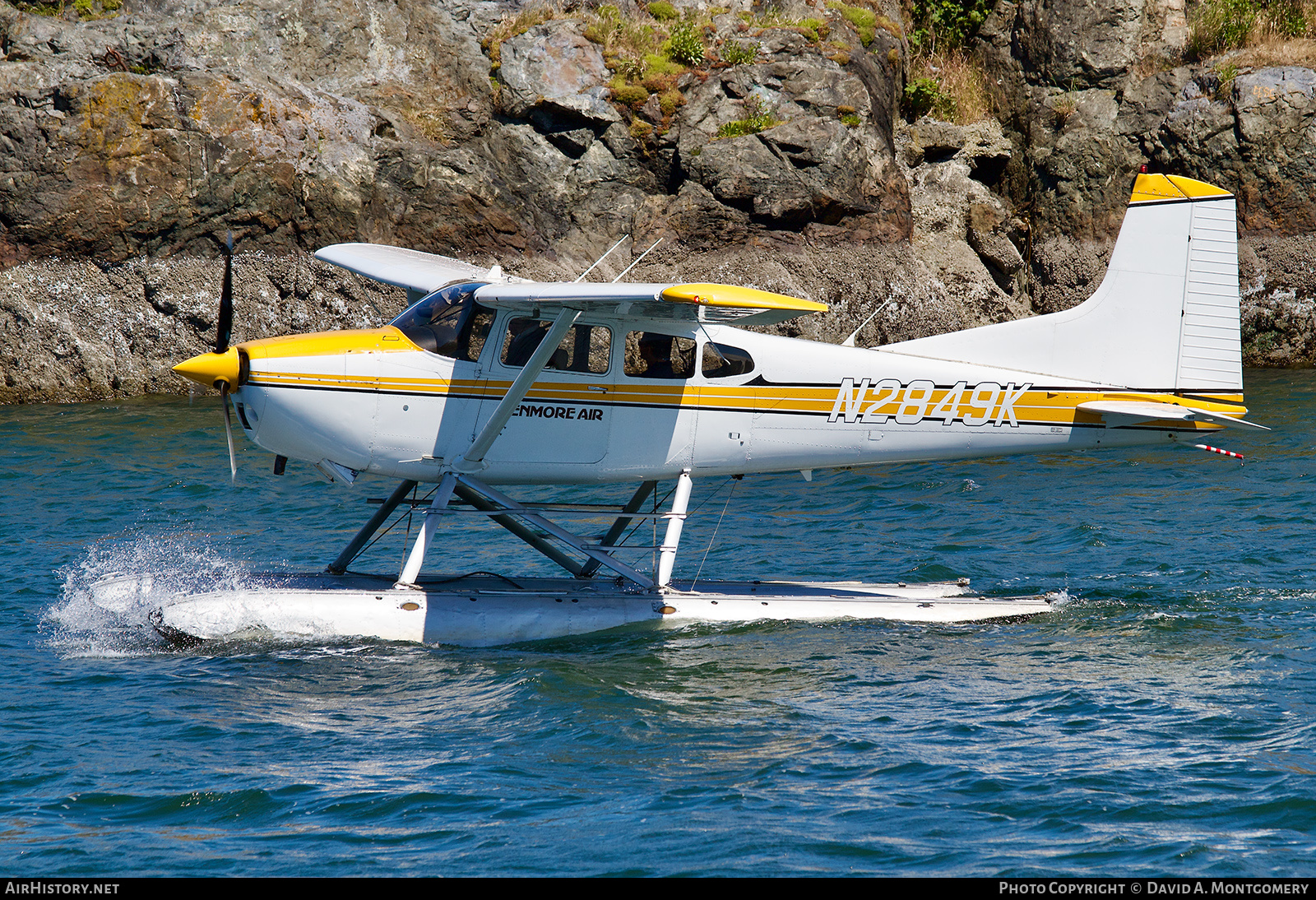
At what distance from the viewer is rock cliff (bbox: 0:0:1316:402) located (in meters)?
20.3

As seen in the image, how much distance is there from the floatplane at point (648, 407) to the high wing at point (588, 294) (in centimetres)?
6

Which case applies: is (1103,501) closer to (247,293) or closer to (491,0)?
(247,293)

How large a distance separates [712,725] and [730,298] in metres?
2.99

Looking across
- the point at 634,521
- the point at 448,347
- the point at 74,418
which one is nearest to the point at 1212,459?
the point at 634,521

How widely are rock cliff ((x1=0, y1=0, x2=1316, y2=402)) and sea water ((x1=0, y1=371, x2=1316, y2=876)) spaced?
8416 mm

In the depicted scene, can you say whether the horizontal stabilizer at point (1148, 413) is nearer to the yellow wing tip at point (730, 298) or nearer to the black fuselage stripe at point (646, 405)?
the black fuselage stripe at point (646, 405)

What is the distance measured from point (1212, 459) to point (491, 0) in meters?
16.9

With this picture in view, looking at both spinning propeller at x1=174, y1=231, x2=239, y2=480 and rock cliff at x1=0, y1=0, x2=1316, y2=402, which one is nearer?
spinning propeller at x1=174, y1=231, x2=239, y2=480

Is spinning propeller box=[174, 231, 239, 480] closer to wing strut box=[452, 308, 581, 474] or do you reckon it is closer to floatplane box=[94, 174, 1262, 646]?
floatplane box=[94, 174, 1262, 646]

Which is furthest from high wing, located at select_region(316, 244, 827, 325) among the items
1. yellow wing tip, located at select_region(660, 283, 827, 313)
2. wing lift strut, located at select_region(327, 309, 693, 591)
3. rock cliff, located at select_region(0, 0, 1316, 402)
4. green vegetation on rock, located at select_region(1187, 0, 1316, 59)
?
green vegetation on rock, located at select_region(1187, 0, 1316, 59)

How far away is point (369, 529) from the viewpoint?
10602 millimetres

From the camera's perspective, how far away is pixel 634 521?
43.4 ft

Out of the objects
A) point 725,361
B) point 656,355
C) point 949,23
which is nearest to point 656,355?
point 656,355

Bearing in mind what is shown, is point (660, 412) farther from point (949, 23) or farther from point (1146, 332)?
point (949, 23)
